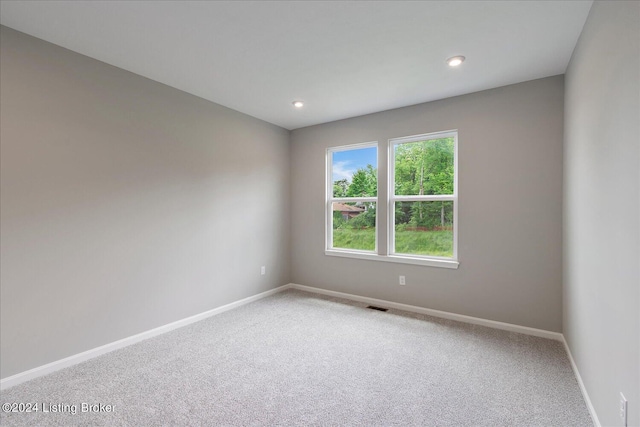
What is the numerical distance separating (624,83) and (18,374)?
13.2 ft

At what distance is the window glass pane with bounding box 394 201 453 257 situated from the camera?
350 centimetres

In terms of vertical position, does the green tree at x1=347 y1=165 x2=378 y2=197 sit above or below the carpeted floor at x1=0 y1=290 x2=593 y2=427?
above

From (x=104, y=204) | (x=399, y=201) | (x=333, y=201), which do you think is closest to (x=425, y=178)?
(x=399, y=201)

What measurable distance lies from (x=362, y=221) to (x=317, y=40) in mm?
2478

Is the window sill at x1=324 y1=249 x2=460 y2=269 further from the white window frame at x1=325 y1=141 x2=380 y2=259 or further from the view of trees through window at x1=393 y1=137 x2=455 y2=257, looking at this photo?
the view of trees through window at x1=393 y1=137 x2=455 y2=257

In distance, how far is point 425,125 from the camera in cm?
353

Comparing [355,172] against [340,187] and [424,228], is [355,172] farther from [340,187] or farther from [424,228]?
[424,228]

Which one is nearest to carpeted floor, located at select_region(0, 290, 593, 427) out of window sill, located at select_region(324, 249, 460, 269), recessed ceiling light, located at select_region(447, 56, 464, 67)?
window sill, located at select_region(324, 249, 460, 269)

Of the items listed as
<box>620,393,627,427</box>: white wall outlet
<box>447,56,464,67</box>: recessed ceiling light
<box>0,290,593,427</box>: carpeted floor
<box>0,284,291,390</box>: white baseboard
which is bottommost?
<box>0,290,593,427</box>: carpeted floor

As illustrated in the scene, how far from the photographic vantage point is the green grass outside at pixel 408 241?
3.51m

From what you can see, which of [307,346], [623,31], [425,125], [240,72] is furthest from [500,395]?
[240,72]

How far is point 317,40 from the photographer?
7.32 ft

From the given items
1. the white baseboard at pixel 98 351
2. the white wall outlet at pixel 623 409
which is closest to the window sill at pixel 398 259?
the white baseboard at pixel 98 351

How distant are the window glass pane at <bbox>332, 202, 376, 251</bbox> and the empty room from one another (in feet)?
0.19
